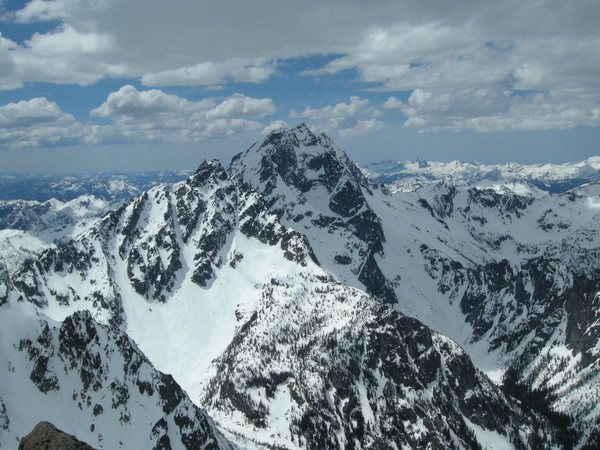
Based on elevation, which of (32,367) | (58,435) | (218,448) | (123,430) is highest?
(58,435)

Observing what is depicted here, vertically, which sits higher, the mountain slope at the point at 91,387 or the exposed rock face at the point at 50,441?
the exposed rock face at the point at 50,441

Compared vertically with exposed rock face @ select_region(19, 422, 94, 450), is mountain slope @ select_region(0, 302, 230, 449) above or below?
below

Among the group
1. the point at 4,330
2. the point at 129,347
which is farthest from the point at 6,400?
the point at 129,347

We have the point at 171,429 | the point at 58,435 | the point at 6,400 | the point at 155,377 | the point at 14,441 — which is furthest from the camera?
the point at 155,377

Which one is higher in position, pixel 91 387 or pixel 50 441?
pixel 50 441

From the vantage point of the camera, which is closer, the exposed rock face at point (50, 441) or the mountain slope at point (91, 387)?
the exposed rock face at point (50, 441)

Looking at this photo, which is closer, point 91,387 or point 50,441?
point 50,441

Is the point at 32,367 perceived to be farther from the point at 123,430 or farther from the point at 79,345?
the point at 123,430

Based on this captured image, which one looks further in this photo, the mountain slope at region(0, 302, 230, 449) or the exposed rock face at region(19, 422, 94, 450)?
the mountain slope at region(0, 302, 230, 449)
